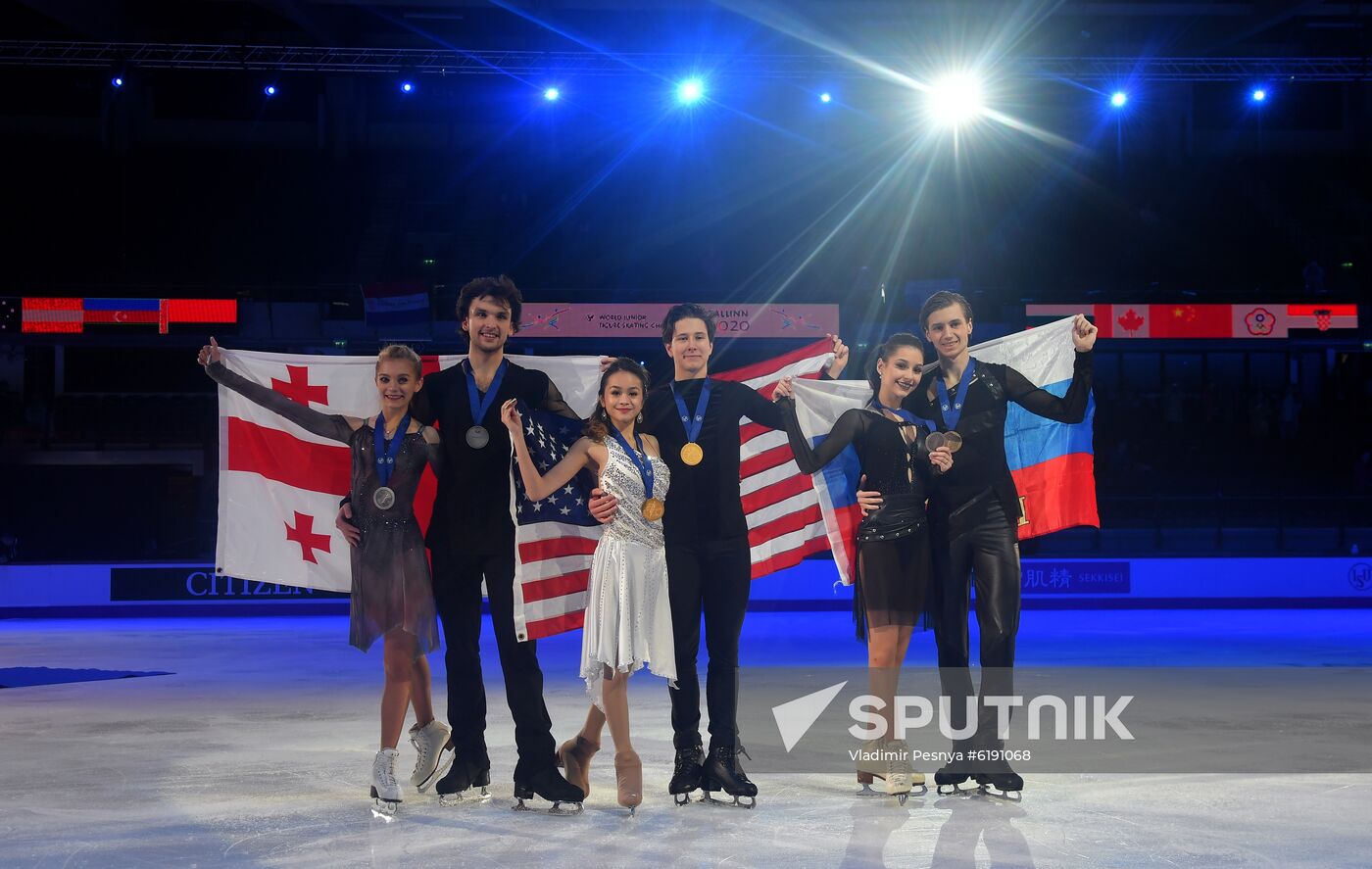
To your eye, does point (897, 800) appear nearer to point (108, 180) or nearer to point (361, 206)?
point (361, 206)

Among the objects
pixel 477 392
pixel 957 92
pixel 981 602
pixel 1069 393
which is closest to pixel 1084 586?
pixel 957 92

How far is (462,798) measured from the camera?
484cm

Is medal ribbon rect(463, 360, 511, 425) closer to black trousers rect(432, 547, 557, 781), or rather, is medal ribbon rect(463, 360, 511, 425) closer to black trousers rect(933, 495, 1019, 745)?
black trousers rect(432, 547, 557, 781)

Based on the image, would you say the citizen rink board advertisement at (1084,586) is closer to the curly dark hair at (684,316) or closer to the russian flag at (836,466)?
the russian flag at (836,466)

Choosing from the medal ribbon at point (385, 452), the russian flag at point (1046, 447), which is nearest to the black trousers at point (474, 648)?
the medal ribbon at point (385, 452)

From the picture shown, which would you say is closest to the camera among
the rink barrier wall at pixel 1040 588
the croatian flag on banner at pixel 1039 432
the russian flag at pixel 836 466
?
the russian flag at pixel 836 466

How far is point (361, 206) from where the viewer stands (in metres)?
25.2

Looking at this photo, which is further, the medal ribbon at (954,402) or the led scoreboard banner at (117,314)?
the led scoreboard banner at (117,314)

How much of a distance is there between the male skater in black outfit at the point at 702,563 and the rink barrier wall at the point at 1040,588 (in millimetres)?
9828

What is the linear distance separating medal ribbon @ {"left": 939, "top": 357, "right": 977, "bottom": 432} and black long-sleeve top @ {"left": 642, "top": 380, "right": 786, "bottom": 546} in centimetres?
64

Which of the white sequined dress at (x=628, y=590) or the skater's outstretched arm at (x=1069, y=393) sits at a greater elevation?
the skater's outstretched arm at (x=1069, y=393)

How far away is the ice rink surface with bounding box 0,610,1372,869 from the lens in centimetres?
396

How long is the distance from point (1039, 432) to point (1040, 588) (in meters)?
9.27

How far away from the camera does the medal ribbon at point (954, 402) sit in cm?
503
